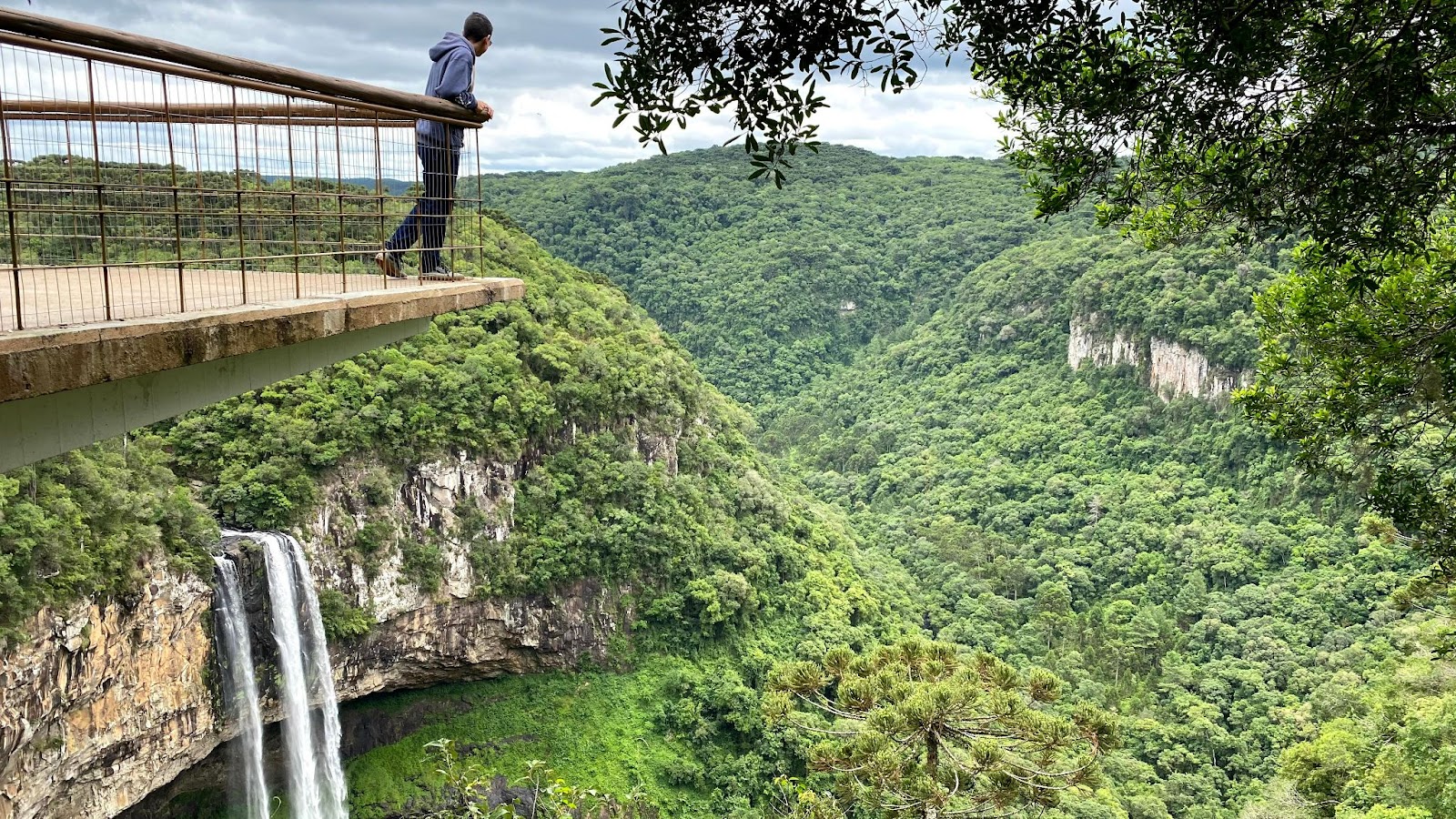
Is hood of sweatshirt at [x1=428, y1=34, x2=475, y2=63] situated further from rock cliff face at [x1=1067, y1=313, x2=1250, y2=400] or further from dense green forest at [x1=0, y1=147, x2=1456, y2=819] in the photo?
rock cliff face at [x1=1067, y1=313, x2=1250, y2=400]

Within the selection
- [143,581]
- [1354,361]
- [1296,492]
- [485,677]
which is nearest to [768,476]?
[485,677]

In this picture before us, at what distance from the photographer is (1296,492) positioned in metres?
34.3

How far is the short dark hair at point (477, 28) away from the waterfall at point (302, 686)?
42.1ft

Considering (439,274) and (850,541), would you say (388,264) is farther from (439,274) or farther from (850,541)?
(850,541)

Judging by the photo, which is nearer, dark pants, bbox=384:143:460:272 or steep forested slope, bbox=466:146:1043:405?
dark pants, bbox=384:143:460:272

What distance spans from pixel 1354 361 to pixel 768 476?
28389 millimetres

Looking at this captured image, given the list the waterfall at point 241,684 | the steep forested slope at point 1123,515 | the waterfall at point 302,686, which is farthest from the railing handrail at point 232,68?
the waterfall at point 302,686

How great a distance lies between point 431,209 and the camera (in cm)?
504

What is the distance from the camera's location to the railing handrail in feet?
8.43

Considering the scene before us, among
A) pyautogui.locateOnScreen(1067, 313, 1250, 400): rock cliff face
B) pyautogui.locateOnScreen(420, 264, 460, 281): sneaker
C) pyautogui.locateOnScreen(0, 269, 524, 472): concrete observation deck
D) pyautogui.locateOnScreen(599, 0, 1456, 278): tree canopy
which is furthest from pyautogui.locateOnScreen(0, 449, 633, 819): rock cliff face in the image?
pyautogui.locateOnScreen(1067, 313, 1250, 400): rock cliff face

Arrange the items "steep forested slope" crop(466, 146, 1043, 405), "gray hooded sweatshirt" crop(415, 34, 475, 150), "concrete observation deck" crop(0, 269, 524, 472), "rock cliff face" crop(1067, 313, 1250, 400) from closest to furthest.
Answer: "concrete observation deck" crop(0, 269, 524, 472)
"gray hooded sweatshirt" crop(415, 34, 475, 150)
"rock cliff face" crop(1067, 313, 1250, 400)
"steep forested slope" crop(466, 146, 1043, 405)

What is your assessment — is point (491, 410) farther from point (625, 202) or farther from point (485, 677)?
point (625, 202)

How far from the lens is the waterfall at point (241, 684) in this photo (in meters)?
14.9

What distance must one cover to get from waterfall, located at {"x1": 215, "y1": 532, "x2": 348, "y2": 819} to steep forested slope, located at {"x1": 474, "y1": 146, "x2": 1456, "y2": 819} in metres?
14.3
